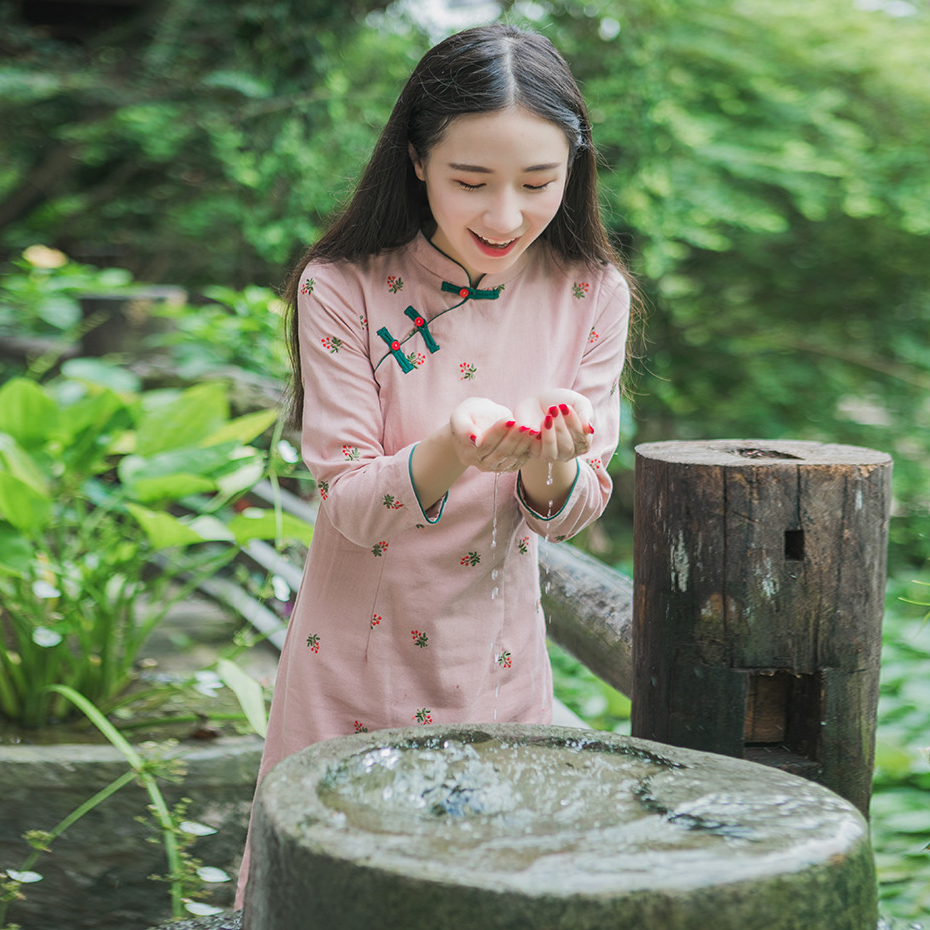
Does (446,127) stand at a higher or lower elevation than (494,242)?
higher

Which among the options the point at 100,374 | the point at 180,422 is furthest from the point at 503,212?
the point at 100,374

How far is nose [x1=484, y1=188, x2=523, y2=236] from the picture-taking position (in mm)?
1494

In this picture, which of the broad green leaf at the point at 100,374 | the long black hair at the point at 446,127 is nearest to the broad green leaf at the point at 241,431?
the broad green leaf at the point at 100,374

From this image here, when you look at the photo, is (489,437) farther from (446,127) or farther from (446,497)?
(446,127)

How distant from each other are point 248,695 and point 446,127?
58.1 inches

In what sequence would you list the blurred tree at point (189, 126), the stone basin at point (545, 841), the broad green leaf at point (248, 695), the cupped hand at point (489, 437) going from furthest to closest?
the blurred tree at point (189, 126), the broad green leaf at point (248, 695), the cupped hand at point (489, 437), the stone basin at point (545, 841)

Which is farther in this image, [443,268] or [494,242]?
[443,268]

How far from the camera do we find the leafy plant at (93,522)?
268cm

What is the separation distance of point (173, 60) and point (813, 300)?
4743 millimetres

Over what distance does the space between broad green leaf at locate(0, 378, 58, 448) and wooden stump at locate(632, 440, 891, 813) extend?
198 centimetres

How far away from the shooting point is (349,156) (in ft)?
20.1

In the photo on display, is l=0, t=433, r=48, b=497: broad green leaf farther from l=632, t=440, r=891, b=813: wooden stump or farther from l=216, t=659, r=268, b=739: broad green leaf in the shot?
l=632, t=440, r=891, b=813: wooden stump

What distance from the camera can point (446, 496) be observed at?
157 centimetres

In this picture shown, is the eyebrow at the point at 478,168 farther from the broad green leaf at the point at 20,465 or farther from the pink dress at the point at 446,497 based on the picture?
the broad green leaf at the point at 20,465
